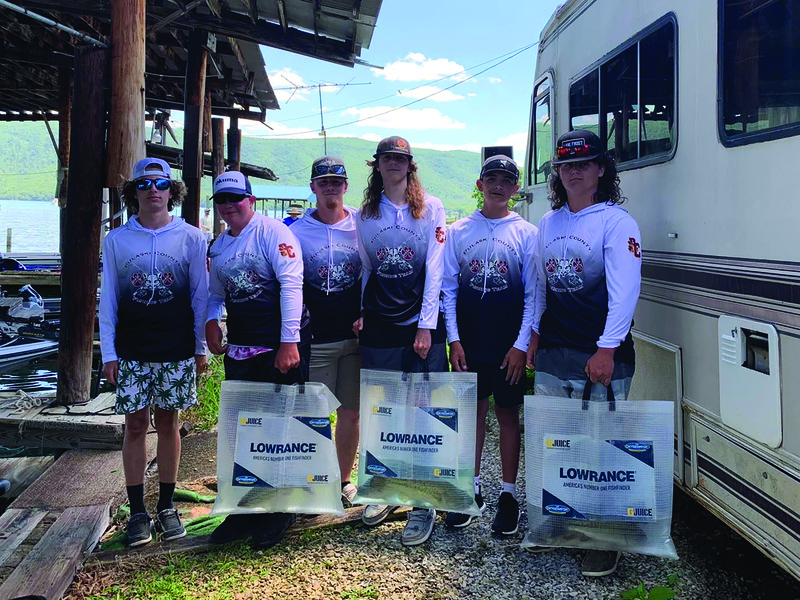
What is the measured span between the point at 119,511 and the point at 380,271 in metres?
2.15

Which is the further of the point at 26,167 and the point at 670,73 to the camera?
the point at 26,167

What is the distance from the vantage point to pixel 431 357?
134 inches

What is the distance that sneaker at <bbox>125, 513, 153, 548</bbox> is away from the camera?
341 cm

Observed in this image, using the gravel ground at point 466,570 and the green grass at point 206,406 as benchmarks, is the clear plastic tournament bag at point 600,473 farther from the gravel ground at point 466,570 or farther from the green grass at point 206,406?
the green grass at point 206,406

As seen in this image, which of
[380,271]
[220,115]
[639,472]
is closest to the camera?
[639,472]

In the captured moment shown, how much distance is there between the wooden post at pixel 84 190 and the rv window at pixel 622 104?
11.6 feet

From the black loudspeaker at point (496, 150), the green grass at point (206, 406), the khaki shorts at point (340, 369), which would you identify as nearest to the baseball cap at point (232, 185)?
the khaki shorts at point (340, 369)

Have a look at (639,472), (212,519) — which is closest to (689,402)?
(639,472)

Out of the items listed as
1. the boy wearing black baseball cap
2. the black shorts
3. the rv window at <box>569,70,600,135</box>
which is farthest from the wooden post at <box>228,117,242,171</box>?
the black shorts

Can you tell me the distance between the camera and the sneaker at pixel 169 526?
3.48 metres

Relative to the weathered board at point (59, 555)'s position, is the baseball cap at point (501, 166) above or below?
above

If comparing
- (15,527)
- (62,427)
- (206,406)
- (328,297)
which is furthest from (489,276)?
(206,406)

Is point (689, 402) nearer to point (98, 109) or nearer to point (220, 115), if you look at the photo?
point (98, 109)

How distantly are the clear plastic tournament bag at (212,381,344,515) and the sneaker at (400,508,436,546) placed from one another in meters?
0.44
